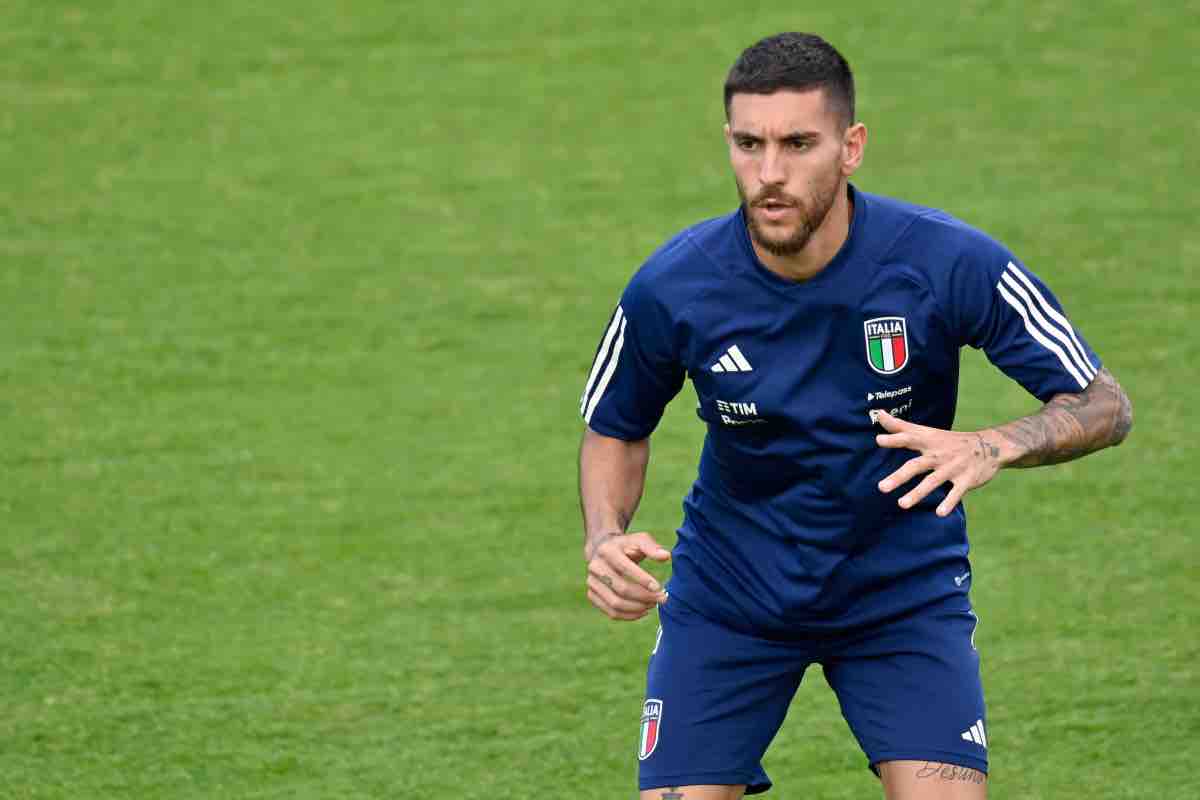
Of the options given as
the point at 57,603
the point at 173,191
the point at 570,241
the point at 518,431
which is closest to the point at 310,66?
the point at 173,191

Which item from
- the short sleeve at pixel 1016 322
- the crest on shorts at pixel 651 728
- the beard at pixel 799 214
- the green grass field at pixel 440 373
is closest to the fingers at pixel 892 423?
the short sleeve at pixel 1016 322

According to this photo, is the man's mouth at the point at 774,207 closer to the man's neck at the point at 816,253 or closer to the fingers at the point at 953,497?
the man's neck at the point at 816,253

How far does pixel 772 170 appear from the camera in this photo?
13.3ft

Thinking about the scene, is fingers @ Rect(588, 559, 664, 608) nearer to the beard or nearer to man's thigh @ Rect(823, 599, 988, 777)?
man's thigh @ Rect(823, 599, 988, 777)

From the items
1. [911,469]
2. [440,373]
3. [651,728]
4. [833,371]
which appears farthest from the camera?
[440,373]

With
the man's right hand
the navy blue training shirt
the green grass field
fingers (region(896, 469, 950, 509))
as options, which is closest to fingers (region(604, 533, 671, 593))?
the man's right hand

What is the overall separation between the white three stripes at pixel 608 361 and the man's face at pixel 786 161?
0.42m

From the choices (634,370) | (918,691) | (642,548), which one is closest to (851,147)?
(634,370)

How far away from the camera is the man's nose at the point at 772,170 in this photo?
4.05 meters

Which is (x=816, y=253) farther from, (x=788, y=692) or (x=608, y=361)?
(x=788, y=692)

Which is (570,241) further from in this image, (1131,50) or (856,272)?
(856,272)

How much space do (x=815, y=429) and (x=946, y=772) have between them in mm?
779

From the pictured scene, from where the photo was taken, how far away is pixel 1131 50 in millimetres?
12383

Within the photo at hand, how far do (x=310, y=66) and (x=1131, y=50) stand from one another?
16.8 ft
